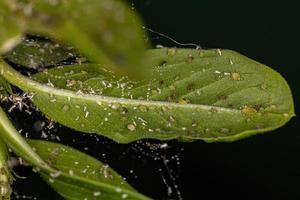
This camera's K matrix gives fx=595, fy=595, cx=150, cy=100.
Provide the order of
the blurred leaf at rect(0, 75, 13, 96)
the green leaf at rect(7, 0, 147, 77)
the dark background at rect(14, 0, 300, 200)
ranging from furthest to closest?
the dark background at rect(14, 0, 300, 200), the blurred leaf at rect(0, 75, 13, 96), the green leaf at rect(7, 0, 147, 77)

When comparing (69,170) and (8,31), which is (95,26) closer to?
(8,31)

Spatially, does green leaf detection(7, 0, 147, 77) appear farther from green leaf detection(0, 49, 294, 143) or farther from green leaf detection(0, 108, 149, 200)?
green leaf detection(0, 49, 294, 143)

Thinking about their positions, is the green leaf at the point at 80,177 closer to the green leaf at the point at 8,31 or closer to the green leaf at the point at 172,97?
the green leaf at the point at 172,97

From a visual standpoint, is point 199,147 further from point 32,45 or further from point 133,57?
point 133,57

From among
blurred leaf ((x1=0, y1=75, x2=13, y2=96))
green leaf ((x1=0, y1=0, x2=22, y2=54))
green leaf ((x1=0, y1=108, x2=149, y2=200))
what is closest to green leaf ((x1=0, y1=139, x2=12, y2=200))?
green leaf ((x1=0, y1=108, x2=149, y2=200))

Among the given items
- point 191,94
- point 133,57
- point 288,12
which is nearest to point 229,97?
point 191,94

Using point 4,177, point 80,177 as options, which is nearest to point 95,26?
point 80,177
